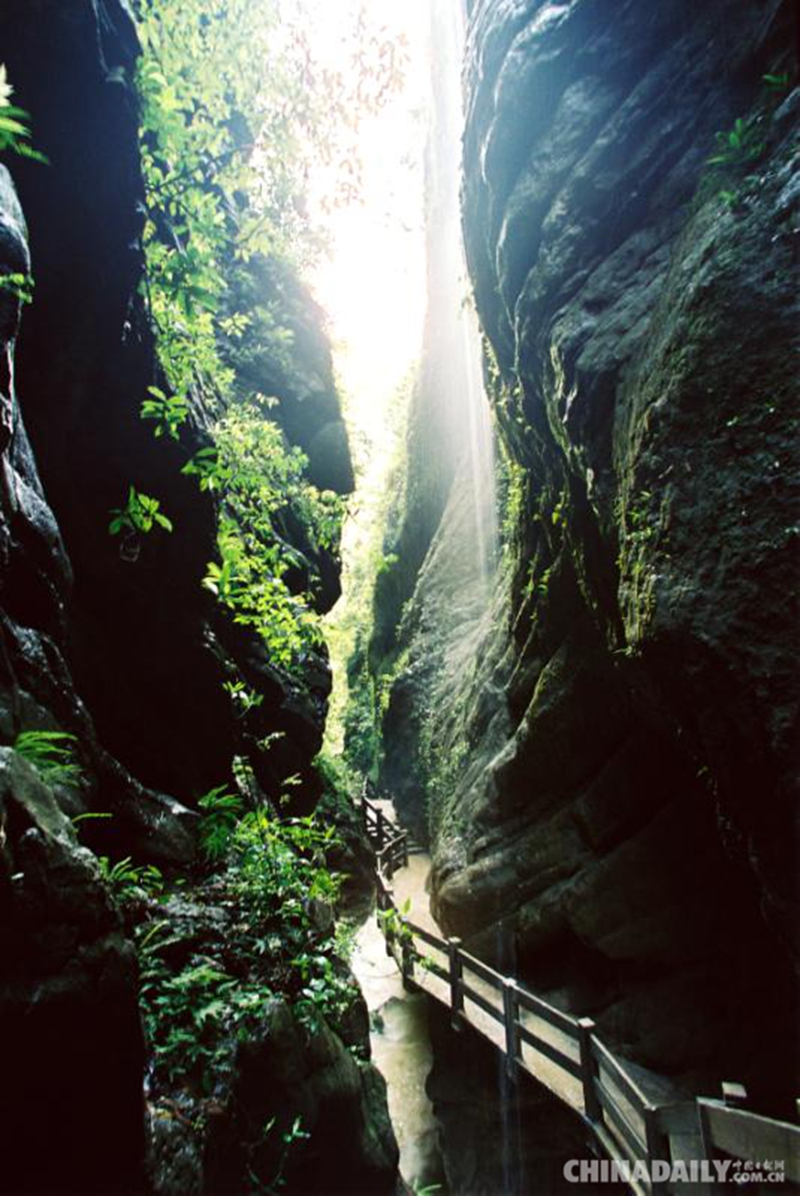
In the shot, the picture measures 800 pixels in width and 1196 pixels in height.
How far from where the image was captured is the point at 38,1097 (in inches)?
111

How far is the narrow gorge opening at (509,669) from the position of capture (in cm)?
396

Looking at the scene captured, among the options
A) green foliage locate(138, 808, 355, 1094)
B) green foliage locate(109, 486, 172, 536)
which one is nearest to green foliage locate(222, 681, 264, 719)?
green foliage locate(138, 808, 355, 1094)

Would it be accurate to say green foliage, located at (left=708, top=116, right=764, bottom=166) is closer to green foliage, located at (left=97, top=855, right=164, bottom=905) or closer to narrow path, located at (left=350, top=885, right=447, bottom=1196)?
green foliage, located at (left=97, top=855, right=164, bottom=905)

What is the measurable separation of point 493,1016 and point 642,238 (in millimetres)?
9730

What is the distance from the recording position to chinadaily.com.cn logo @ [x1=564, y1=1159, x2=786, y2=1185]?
12.8 feet

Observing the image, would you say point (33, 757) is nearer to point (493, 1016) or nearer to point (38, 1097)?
point (38, 1097)

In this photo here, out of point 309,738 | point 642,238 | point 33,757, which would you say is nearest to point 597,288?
point 642,238

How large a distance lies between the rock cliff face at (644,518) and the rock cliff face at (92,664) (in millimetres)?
4158

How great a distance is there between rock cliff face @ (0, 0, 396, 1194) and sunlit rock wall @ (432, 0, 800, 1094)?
163 inches

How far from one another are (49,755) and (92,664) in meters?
2.01

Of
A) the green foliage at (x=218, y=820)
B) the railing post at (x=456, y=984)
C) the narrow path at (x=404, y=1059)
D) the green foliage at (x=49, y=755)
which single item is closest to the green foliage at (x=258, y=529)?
the green foliage at (x=218, y=820)

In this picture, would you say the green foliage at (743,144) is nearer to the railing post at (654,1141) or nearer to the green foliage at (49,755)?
the green foliage at (49,755)

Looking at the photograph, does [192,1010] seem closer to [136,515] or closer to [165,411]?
[136,515]

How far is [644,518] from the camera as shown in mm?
5945
